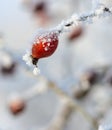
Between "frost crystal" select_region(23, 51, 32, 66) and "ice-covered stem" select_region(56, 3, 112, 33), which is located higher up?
"frost crystal" select_region(23, 51, 32, 66)

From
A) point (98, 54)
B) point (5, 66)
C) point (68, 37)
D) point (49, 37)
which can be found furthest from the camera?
point (98, 54)

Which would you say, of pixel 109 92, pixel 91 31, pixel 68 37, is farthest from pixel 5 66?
pixel 91 31

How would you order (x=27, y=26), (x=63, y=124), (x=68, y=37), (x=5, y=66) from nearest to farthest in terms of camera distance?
(x=63, y=124) < (x=5, y=66) < (x=68, y=37) < (x=27, y=26)

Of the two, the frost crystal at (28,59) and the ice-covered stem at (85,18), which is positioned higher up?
the frost crystal at (28,59)

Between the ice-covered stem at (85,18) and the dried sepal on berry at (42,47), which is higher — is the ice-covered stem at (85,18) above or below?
below

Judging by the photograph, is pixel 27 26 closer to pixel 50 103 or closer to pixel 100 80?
pixel 50 103

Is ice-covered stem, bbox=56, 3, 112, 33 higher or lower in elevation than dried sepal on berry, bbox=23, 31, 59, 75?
lower
